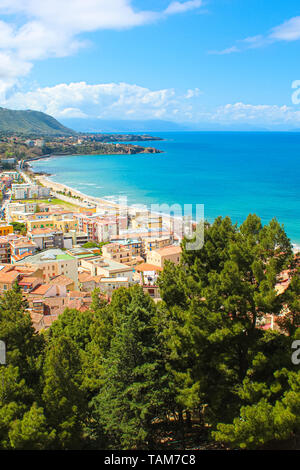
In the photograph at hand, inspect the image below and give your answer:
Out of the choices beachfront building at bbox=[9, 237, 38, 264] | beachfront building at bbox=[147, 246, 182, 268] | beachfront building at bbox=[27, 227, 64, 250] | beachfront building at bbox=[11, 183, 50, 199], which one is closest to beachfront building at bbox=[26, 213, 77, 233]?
beachfront building at bbox=[27, 227, 64, 250]

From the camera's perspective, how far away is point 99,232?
36.2 meters

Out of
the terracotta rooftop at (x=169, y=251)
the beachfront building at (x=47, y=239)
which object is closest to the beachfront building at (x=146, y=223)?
the beachfront building at (x=47, y=239)

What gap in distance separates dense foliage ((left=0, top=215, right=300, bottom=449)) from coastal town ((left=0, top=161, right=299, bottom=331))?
10.8 feet

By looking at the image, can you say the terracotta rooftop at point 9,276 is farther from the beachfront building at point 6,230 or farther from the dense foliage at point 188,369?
the beachfront building at point 6,230

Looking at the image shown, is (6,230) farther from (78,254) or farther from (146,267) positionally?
(146,267)

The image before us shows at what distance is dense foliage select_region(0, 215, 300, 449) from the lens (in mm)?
6961

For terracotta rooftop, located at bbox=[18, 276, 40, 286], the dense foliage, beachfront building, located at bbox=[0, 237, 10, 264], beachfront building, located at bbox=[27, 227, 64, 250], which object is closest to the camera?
the dense foliage

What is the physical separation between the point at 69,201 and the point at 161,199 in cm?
1216

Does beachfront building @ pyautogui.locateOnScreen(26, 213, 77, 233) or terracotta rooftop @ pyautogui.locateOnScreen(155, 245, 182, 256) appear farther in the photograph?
beachfront building @ pyautogui.locateOnScreen(26, 213, 77, 233)

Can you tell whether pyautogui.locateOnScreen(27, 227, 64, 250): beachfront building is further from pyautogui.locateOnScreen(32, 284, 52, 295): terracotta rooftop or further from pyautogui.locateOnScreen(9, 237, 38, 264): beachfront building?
pyautogui.locateOnScreen(32, 284, 52, 295): terracotta rooftop

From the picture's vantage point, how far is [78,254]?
1185 inches

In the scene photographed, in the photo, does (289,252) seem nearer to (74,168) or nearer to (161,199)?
(161,199)

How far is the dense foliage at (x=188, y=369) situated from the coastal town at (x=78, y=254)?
10.8ft

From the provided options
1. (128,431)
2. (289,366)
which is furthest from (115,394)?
(289,366)
